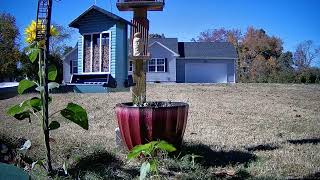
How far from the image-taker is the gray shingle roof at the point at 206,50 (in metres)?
31.4

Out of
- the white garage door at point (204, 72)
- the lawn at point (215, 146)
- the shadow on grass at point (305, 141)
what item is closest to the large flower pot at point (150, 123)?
the lawn at point (215, 146)

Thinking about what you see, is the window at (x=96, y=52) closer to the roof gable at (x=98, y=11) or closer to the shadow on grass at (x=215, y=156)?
the roof gable at (x=98, y=11)

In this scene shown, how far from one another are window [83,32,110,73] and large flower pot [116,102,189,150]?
0.69 meters

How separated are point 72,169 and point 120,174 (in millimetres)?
600

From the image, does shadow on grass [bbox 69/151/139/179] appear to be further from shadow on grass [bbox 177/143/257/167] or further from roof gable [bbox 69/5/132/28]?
roof gable [bbox 69/5/132/28]

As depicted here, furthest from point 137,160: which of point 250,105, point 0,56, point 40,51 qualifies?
point 0,56

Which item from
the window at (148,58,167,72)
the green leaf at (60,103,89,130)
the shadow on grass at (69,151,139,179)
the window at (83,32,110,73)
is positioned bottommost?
the shadow on grass at (69,151,139,179)

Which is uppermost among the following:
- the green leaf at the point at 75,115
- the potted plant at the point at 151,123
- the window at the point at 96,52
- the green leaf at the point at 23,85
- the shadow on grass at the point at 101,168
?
the window at the point at 96,52

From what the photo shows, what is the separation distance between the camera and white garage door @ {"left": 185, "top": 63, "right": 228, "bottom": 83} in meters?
31.5

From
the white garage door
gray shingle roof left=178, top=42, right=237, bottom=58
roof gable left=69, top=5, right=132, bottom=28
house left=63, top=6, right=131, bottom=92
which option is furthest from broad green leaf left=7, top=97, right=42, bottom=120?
the white garage door

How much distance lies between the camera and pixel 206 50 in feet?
106

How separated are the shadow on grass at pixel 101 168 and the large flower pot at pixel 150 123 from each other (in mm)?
368

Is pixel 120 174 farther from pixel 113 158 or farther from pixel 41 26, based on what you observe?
pixel 41 26

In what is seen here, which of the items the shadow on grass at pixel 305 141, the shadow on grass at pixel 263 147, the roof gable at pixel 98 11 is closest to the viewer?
the roof gable at pixel 98 11
